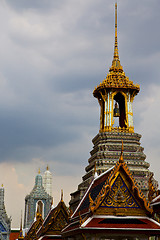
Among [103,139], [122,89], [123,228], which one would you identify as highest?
[122,89]

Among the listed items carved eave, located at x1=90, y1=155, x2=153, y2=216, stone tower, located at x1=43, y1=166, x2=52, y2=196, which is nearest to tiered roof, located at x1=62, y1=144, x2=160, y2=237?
carved eave, located at x1=90, y1=155, x2=153, y2=216

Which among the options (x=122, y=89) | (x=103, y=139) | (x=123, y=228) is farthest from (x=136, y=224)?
(x=122, y=89)

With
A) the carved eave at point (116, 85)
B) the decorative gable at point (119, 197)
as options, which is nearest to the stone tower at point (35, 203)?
the carved eave at point (116, 85)

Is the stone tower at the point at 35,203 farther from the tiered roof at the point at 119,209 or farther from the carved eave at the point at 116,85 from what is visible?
the tiered roof at the point at 119,209

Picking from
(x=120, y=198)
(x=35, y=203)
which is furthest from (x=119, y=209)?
(x=35, y=203)

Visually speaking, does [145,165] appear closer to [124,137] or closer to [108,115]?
[124,137]

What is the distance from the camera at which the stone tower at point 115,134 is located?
3447 cm

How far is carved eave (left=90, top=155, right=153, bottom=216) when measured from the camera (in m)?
13.5

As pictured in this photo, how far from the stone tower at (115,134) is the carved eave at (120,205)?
19122mm

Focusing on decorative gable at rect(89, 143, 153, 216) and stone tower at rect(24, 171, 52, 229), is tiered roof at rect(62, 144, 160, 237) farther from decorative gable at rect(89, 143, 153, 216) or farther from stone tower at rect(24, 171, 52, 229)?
stone tower at rect(24, 171, 52, 229)

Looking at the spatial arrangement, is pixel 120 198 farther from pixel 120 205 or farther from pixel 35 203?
pixel 35 203

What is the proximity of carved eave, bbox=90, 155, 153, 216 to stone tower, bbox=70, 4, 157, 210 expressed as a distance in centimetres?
1912

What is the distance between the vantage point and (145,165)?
35.0 m

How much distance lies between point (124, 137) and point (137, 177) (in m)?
4.59
